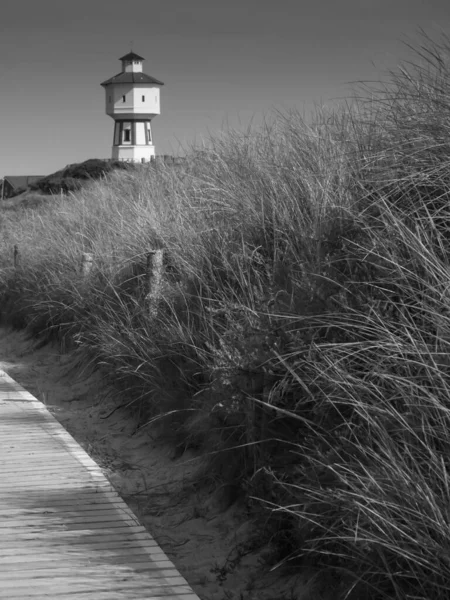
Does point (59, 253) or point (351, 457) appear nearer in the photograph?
point (351, 457)

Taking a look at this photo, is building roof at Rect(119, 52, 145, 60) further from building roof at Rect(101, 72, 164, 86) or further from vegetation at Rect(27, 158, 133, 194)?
vegetation at Rect(27, 158, 133, 194)

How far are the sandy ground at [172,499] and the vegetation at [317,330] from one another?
14 cm

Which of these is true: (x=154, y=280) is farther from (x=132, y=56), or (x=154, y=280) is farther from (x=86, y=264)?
(x=132, y=56)

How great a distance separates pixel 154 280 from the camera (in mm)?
6930

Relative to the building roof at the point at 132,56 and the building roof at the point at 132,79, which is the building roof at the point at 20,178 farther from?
the building roof at the point at 132,56

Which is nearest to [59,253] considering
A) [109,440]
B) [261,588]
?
[109,440]

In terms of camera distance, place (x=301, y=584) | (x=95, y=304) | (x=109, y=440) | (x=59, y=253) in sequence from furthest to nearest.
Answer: (x=59, y=253) < (x=95, y=304) < (x=109, y=440) < (x=301, y=584)

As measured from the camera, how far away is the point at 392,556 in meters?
3.06

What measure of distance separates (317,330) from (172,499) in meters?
1.56

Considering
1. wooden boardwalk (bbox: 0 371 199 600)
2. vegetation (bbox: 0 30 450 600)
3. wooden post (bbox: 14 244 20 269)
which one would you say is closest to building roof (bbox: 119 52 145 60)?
wooden post (bbox: 14 244 20 269)

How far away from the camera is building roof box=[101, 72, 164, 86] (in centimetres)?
5981

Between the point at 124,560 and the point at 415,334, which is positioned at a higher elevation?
the point at 415,334

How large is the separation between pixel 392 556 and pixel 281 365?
1416mm

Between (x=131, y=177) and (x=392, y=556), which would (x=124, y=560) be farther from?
(x=131, y=177)
